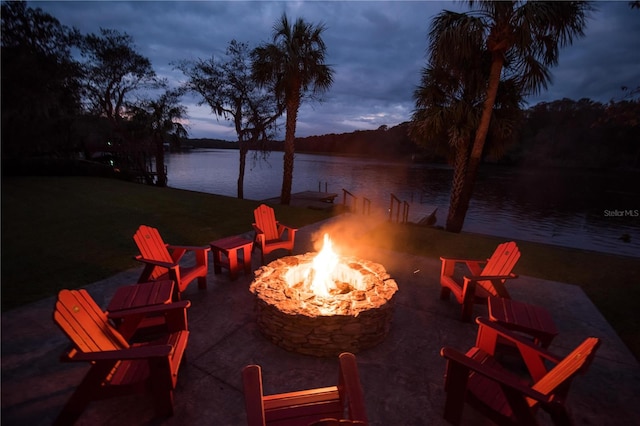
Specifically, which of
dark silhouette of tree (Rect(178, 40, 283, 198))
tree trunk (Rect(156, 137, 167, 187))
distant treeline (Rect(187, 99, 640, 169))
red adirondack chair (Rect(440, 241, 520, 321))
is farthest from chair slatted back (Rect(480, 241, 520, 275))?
distant treeline (Rect(187, 99, 640, 169))

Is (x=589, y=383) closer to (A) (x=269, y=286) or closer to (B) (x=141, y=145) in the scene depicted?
(A) (x=269, y=286)

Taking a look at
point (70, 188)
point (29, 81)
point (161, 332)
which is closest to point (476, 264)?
point (161, 332)

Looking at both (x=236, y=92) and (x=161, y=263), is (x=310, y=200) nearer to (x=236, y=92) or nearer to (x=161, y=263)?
(x=236, y=92)

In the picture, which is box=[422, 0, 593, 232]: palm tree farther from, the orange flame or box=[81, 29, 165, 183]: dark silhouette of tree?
box=[81, 29, 165, 183]: dark silhouette of tree

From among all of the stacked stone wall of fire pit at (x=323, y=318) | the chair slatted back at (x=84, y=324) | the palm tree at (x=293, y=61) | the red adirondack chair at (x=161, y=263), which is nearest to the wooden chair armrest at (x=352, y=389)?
the stacked stone wall of fire pit at (x=323, y=318)

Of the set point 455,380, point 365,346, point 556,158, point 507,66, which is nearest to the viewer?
point 455,380

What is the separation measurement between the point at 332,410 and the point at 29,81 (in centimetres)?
1474

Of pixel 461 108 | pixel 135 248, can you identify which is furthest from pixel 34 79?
pixel 461 108

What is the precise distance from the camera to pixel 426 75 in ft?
37.1

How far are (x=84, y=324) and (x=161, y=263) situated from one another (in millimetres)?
1684

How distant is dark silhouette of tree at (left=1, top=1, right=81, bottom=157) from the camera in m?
8.78

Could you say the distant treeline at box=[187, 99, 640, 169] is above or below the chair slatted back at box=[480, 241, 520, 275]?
above

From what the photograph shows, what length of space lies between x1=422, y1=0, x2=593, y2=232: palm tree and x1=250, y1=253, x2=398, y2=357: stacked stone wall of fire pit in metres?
8.43

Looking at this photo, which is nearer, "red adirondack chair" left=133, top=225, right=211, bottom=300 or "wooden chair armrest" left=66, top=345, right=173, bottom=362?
"wooden chair armrest" left=66, top=345, right=173, bottom=362
